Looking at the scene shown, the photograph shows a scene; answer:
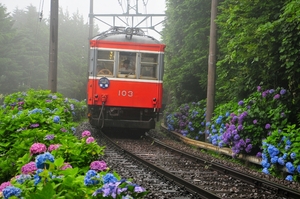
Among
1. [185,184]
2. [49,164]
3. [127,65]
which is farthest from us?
[127,65]

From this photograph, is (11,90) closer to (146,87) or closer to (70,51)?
(70,51)

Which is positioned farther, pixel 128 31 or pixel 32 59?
pixel 32 59

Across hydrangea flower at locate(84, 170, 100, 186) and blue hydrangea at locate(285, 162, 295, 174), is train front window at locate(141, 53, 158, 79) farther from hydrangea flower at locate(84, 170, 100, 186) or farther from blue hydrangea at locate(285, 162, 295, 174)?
hydrangea flower at locate(84, 170, 100, 186)

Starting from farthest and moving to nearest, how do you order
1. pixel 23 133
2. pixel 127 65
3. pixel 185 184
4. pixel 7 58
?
pixel 7 58
pixel 127 65
pixel 185 184
pixel 23 133

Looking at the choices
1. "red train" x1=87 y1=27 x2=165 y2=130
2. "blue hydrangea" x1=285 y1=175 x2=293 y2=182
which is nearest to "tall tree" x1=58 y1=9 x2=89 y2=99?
"red train" x1=87 y1=27 x2=165 y2=130

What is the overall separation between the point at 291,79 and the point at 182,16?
10989 millimetres

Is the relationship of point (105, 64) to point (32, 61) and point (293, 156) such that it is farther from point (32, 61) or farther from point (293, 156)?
point (32, 61)

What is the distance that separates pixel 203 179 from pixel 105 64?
7.54 m

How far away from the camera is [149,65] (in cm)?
1518

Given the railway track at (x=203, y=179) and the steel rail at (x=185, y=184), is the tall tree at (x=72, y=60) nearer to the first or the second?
the railway track at (x=203, y=179)

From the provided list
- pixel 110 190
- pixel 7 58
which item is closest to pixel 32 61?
pixel 7 58

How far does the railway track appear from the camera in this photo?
6.89m

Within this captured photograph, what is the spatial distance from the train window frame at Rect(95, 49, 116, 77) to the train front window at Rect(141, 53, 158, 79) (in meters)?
0.94

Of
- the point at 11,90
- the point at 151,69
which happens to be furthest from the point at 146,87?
the point at 11,90
